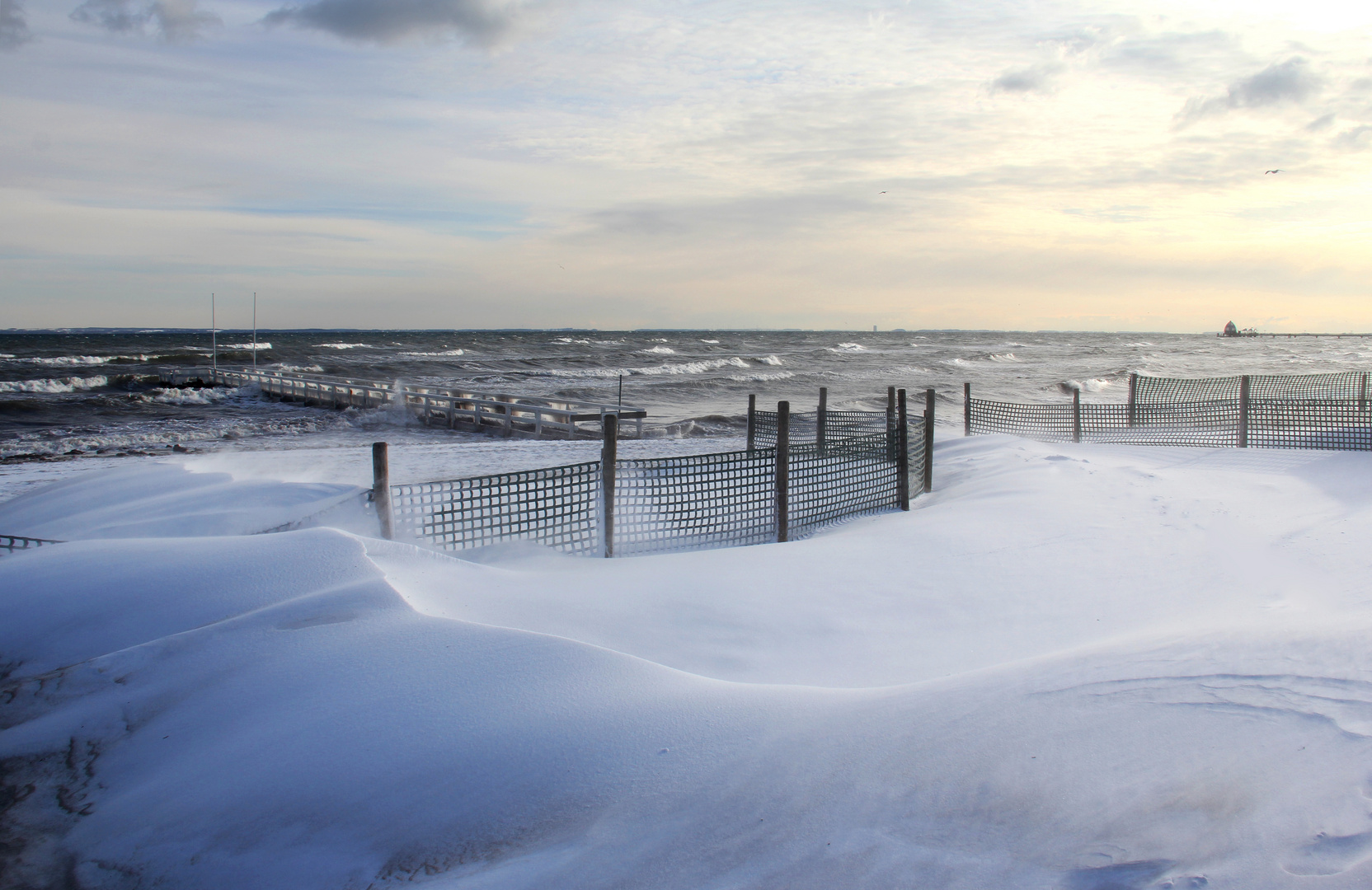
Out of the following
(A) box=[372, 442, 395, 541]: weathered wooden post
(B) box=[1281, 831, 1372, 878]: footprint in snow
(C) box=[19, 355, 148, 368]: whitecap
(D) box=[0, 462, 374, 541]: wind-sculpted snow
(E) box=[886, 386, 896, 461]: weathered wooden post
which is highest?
(C) box=[19, 355, 148, 368]: whitecap

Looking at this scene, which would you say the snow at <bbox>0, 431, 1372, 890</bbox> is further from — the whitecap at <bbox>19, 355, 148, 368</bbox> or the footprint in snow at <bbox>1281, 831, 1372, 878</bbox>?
the whitecap at <bbox>19, 355, 148, 368</bbox>

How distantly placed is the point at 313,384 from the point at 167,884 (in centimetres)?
3356

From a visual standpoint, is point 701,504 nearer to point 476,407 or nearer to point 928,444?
point 928,444

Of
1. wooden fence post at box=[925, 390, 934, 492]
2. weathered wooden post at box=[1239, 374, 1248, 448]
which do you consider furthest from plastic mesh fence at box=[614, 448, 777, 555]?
weathered wooden post at box=[1239, 374, 1248, 448]

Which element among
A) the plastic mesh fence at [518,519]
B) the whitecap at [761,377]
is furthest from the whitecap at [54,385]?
the plastic mesh fence at [518,519]

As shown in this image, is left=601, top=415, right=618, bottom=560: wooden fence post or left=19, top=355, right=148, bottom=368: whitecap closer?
left=601, top=415, right=618, bottom=560: wooden fence post

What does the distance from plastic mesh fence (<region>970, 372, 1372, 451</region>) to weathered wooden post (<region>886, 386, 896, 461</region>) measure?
7653mm

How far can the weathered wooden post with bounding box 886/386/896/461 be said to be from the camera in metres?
10.5

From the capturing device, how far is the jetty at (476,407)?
2336cm

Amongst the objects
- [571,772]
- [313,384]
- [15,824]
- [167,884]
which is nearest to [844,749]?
[571,772]

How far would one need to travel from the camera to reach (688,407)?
108 ft

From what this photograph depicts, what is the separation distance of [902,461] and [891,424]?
71 centimetres

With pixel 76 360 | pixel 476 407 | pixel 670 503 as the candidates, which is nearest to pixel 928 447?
pixel 670 503

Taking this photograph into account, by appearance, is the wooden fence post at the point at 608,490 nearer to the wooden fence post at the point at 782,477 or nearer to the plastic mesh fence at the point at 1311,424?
the wooden fence post at the point at 782,477
